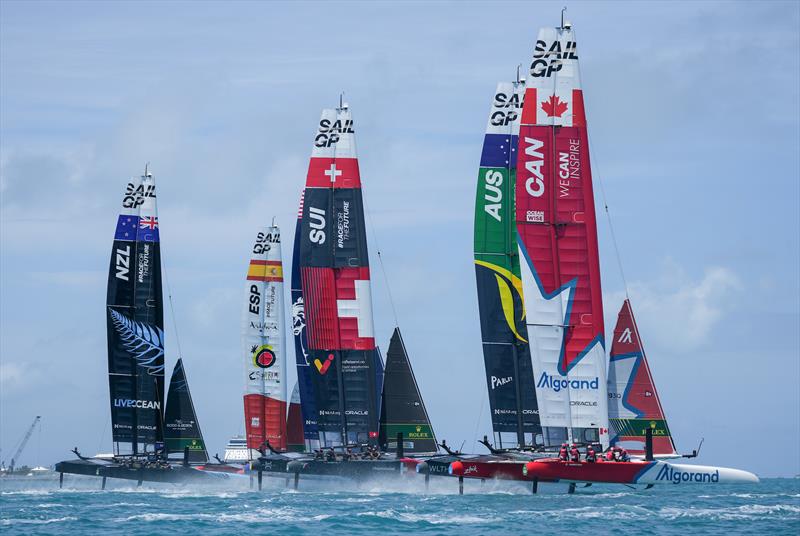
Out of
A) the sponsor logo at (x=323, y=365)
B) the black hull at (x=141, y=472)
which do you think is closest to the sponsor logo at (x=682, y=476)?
the sponsor logo at (x=323, y=365)

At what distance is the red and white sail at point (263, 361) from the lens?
7556 centimetres

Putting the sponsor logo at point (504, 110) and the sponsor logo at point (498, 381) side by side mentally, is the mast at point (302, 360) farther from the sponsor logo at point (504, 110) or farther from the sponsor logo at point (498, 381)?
the sponsor logo at point (504, 110)

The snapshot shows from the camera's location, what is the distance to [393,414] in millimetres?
61375

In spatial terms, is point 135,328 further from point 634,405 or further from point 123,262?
point 634,405

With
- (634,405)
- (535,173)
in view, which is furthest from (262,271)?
(535,173)

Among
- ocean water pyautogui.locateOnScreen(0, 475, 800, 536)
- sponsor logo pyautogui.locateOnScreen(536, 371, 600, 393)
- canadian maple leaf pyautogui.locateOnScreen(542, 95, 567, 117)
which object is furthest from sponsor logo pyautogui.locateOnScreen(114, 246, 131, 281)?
canadian maple leaf pyautogui.locateOnScreen(542, 95, 567, 117)

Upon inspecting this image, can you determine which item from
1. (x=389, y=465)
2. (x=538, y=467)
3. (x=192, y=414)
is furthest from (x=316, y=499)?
(x=192, y=414)

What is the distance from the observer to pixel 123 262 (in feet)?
228

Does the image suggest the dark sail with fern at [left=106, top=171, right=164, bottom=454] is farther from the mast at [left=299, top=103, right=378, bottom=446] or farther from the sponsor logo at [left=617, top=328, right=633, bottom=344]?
the sponsor logo at [left=617, top=328, right=633, bottom=344]

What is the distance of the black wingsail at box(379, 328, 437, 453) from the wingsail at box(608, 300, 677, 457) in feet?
32.8

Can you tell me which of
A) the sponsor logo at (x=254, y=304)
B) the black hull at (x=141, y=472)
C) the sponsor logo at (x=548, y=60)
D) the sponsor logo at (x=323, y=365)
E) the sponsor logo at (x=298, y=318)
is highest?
the sponsor logo at (x=548, y=60)

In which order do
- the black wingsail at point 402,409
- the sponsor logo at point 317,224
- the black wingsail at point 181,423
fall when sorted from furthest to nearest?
the black wingsail at point 181,423
the sponsor logo at point 317,224
the black wingsail at point 402,409

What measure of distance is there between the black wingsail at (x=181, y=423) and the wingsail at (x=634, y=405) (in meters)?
24.3

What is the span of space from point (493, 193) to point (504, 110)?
380 cm
